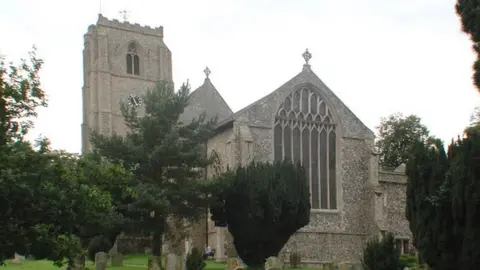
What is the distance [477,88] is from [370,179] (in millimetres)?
17790

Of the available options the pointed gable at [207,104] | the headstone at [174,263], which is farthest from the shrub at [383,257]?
the pointed gable at [207,104]

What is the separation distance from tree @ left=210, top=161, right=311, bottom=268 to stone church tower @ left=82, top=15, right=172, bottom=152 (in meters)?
23.2

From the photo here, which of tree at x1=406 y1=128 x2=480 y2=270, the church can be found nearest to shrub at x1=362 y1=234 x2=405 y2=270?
tree at x1=406 y1=128 x2=480 y2=270

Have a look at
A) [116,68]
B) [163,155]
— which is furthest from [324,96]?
[116,68]

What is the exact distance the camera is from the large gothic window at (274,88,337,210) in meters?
33.5

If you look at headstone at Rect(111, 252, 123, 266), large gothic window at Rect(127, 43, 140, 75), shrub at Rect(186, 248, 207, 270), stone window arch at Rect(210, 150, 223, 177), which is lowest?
headstone at Rect(111, 252, 123, 266)

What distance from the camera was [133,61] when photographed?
5250cm

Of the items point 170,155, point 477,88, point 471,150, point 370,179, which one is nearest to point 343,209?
point 370,179

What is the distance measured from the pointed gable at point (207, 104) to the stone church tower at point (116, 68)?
9.27m

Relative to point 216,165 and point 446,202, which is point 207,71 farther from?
point 446,202

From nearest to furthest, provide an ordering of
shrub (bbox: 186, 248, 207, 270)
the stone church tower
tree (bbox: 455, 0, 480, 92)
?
tree (bbox: 455, 0, 480, 92), shrub (bbox: 186, 248, 207, 270), the stone church tower

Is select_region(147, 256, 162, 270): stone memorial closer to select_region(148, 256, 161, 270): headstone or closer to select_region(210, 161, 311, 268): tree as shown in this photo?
select_region(148, 256, 161, 270): headstone

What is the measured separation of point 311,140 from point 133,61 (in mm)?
22478

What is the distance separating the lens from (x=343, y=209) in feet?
112
